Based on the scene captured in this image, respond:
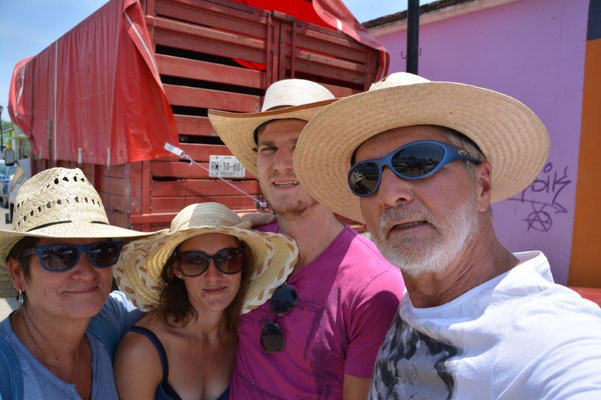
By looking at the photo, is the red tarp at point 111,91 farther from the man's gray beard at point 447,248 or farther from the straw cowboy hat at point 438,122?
the man's gray beard at point 447,248

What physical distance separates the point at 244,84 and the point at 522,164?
289 cm

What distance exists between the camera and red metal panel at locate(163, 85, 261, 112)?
3.65 metres

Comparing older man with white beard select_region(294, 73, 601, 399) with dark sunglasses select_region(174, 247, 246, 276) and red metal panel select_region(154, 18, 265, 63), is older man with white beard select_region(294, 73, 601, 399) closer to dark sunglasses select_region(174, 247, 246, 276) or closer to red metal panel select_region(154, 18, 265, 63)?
dark sunglasses select_region(174, 247, 246, 276)

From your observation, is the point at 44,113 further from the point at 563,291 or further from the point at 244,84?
the point at 563,291

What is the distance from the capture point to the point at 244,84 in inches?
160

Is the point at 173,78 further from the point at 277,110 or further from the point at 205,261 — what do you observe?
the point at 205,261

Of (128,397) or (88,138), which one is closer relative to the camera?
(128,397)

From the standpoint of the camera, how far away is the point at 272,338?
70.3 inches

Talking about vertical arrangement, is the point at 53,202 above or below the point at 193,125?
below

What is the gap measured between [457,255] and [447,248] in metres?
0.05

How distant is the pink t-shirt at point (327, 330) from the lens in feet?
5.44

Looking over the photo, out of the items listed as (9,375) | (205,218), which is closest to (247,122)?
(205,218)

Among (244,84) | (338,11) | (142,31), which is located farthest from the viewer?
(338,11)

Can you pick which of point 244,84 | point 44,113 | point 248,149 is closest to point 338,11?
point 244,84
